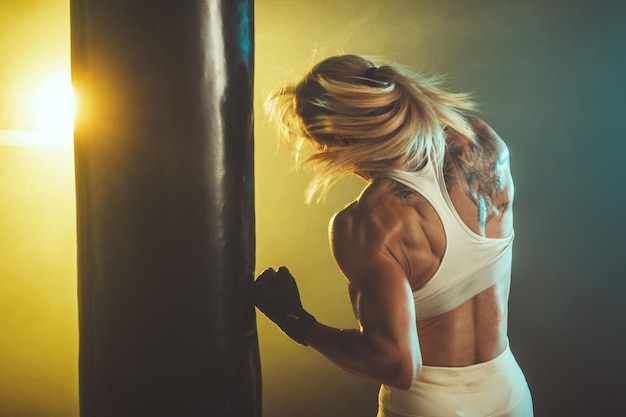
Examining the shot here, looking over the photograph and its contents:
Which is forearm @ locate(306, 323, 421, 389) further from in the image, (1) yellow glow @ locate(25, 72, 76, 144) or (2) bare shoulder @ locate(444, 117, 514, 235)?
(1) yellow glow @ locate(25, 72, 76, 144)

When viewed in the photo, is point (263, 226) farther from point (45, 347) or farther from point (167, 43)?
point (167, 43)

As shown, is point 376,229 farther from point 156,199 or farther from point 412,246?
point 156,199

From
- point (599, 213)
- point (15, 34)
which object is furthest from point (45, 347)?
point (599, 213)

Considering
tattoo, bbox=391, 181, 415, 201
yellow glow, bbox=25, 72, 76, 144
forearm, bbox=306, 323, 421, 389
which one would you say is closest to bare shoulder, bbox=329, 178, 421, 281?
tattoo, bbox=391, 181, 415, 201

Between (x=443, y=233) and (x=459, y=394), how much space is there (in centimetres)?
35

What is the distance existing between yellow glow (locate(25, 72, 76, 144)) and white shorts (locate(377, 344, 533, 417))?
207 cm

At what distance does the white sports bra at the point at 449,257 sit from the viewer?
1236mm

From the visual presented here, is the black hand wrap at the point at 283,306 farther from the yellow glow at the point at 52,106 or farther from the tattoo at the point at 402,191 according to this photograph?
the yellow glow at the point at 52,106

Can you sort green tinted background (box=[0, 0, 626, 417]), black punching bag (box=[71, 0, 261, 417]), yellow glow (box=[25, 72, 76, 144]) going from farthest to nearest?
1. yellow glow (box=[25, 72, 76, 144])
2. green tinted background (box=[0, 0, 626, 417])
3. black punching bag (box=[71, 0, 261, 417])

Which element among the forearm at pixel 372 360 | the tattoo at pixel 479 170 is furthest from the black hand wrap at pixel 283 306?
the tattoo at pixel 479 170

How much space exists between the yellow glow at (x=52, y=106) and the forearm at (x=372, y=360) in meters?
1.99

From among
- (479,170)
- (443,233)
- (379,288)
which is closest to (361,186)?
(479,170)

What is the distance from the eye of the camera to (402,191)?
4.02ft

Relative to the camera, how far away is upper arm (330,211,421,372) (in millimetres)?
1141
